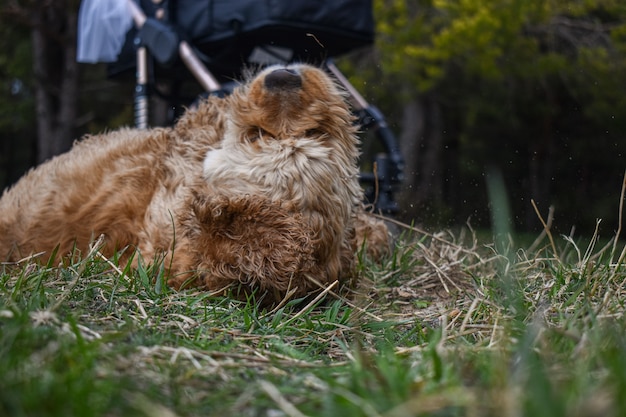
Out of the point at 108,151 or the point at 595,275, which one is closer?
the point at 595,275

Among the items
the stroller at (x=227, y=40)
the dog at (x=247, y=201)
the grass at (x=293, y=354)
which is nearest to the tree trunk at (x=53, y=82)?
the stroller at (x=227, y=40)

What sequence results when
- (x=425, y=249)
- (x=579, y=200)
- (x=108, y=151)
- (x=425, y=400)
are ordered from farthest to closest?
(x=579, y=200)
(x=425, y=249)
(x=108, y=151)
(x=425, y=400)

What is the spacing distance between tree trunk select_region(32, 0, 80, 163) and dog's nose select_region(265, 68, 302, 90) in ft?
27.9

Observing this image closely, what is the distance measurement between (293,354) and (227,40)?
12.5ft

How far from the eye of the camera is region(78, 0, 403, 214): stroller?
481 centimetres

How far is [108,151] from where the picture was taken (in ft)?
10.5

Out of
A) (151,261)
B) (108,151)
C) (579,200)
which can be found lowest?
(579,200)

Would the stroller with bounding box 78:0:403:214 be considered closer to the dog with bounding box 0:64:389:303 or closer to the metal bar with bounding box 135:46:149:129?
the metal bar with bounding box 135:46:149:129

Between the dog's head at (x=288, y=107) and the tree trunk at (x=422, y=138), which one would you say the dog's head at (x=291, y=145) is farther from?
the tree trunk at (x=422, y=138)

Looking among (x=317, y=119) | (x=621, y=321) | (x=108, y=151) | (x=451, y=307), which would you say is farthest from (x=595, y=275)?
(x=108, y=151)

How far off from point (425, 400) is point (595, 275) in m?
1.63

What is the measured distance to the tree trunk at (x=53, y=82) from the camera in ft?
34.9

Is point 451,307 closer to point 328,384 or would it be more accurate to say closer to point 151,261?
point 151,261

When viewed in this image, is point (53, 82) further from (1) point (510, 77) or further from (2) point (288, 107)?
(2) point (288, 107)
